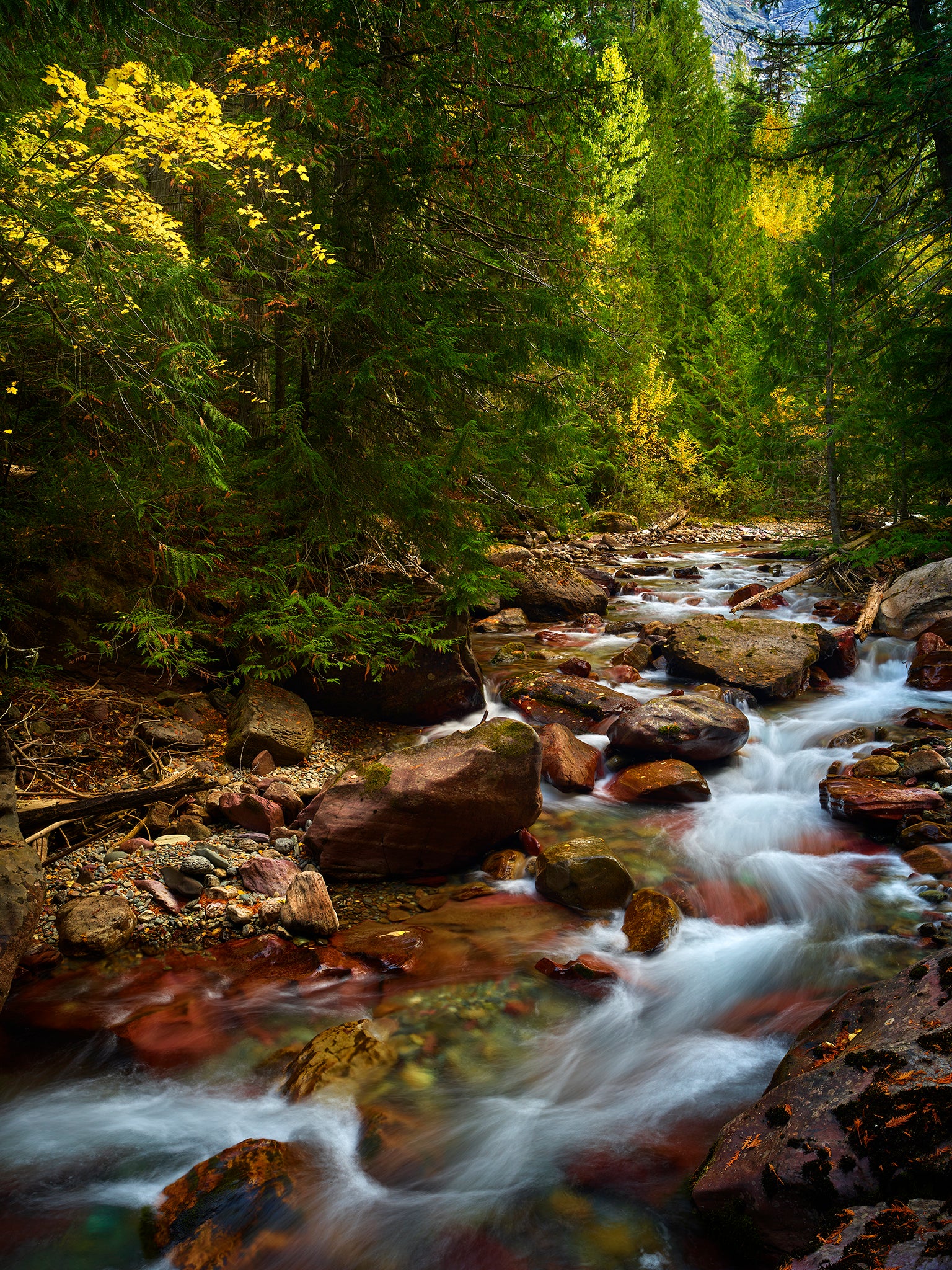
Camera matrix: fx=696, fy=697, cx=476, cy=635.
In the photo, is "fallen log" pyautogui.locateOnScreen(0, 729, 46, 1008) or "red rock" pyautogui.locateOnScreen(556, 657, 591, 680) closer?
"fallen log" pyautogui.locateOnScreen(0, 729, 46, 1008)

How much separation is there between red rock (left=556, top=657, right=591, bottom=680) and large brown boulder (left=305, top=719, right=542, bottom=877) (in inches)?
150

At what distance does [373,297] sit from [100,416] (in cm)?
268

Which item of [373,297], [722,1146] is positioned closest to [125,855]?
[722,1146]

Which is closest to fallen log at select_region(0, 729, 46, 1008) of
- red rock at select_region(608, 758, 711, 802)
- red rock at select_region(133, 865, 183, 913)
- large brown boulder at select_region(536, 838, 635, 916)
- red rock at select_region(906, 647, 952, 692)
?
red rock at select_region(133, 865, 183, 913)

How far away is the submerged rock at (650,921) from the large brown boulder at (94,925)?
122 inches

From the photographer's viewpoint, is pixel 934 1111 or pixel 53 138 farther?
pixel 53 138

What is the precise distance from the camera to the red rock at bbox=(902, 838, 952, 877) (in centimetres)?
493

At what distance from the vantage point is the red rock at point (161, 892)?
4273 millimetres

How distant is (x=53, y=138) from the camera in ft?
13.8

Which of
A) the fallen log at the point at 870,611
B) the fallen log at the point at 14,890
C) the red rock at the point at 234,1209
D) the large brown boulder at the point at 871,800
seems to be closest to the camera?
the red rock at the point at 234,1209

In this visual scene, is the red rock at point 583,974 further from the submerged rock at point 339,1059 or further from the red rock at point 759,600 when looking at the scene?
the red rock at point 759,600

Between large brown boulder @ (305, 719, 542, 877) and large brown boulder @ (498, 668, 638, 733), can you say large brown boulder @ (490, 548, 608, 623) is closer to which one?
large brown boulder @ (498, 668, 638, 733)

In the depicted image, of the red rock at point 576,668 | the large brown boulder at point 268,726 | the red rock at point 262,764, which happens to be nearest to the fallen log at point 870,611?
the red rock at point 576,668

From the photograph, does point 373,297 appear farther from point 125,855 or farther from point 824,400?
point 824,400
